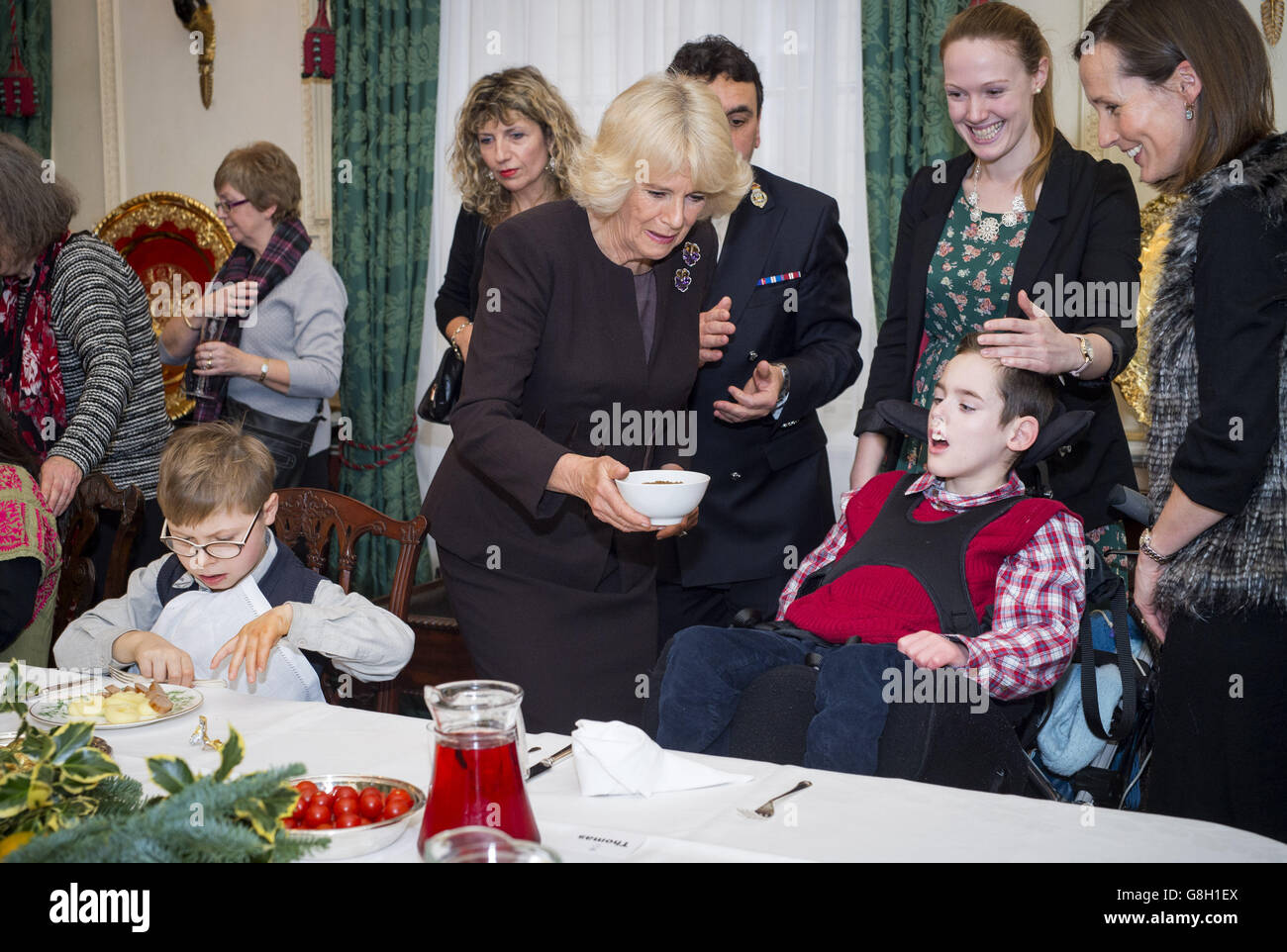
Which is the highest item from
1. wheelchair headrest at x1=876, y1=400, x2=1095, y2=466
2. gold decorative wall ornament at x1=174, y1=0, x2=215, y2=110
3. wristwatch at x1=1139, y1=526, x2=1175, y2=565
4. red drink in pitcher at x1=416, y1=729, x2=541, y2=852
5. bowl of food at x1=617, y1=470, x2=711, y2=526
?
gold decorative wall ornament at x1=174, y1=0, x2=215, y2=110

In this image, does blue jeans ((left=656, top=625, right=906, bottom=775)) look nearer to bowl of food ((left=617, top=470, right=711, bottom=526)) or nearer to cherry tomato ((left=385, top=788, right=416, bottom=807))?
A: bowl of food ((left=617, top=470, right=711, bottom=526))

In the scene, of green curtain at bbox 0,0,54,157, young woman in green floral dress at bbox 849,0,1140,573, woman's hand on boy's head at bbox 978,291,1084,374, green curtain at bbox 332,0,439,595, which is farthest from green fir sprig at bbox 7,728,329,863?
green curtain at bbox 0,0,54,157

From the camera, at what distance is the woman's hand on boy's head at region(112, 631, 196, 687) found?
183 cm

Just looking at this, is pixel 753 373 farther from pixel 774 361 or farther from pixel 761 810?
pixel 761 810

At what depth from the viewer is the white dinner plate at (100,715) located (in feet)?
5.10

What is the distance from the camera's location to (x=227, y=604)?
2.06m

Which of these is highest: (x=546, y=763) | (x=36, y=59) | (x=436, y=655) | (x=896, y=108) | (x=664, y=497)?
(x=36, y=59)

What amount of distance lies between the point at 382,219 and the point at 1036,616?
3.52m

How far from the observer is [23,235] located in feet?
8.62

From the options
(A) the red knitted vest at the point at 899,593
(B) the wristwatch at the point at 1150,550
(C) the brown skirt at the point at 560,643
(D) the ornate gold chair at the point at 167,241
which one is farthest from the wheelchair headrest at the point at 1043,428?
(D) the ornate gold chair at the point at 167,241

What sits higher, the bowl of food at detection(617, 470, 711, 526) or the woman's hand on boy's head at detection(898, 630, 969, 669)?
the bowl of food at detection(617, 470, 711, 526)

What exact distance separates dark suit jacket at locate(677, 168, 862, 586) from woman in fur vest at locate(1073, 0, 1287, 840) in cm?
85

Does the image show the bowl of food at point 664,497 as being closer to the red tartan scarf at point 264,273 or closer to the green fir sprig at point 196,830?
the green fir sprig at point 196,830

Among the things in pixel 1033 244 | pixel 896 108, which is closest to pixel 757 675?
pixel 1033 244
